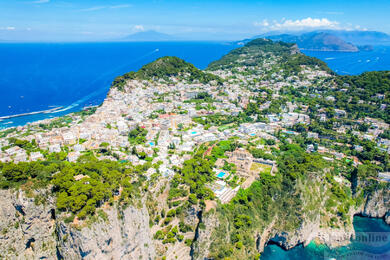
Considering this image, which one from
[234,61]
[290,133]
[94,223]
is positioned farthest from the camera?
[234,61]

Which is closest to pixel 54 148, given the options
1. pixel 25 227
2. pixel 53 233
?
pixel 25 227

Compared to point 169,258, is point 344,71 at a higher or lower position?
higher

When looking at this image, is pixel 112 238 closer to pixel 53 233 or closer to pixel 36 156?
pixel 53 233

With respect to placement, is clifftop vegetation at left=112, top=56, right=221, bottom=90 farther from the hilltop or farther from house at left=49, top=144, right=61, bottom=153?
house at left=49, top=144, right=61, bottom=153

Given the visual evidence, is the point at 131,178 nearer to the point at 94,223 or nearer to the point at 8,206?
the point at 94,223

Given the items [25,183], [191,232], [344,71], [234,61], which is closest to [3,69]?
[234,61]

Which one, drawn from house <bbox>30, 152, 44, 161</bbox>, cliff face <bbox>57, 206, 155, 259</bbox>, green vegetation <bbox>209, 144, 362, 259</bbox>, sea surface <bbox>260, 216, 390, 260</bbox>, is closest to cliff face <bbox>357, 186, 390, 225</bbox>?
green vegetation <bbox>209, 144, 362, 259</bbox>
